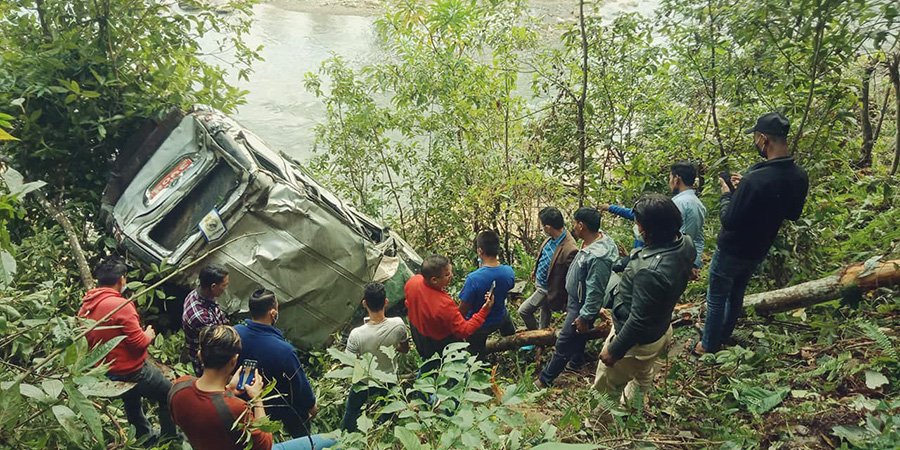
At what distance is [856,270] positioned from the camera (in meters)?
3.93

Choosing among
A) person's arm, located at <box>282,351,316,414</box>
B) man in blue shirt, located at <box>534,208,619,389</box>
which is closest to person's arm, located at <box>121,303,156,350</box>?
person's arm, located at <box>282,351,316,414</box>

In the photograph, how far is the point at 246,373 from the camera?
321 cm

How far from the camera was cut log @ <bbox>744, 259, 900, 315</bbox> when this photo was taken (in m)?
3.78

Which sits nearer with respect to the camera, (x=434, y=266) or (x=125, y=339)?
(x=125, y=339)

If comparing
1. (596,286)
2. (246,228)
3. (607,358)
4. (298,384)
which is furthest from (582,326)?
(246,228)

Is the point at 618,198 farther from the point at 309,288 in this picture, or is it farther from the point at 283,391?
the point at 283,391

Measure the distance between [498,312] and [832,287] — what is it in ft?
7.56

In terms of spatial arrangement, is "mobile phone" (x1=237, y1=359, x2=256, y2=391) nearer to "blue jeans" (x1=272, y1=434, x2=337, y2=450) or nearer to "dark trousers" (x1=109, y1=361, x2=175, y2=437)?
"blue jeans" (x1=272, y1=434, x2=337, y2=450)

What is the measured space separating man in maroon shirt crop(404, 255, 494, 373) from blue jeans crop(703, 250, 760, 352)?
4.97 ft

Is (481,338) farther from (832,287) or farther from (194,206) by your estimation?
(194,206)

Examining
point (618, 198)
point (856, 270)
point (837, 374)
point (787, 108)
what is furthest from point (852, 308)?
point (618, 198)

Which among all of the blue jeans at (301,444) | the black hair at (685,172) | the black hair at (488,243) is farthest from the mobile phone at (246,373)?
the black hair at (685,172)

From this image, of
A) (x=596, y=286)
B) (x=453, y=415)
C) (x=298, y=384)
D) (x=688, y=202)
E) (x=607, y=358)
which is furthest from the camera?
(x=688, y=202)

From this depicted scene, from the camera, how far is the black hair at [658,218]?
3.04 m
